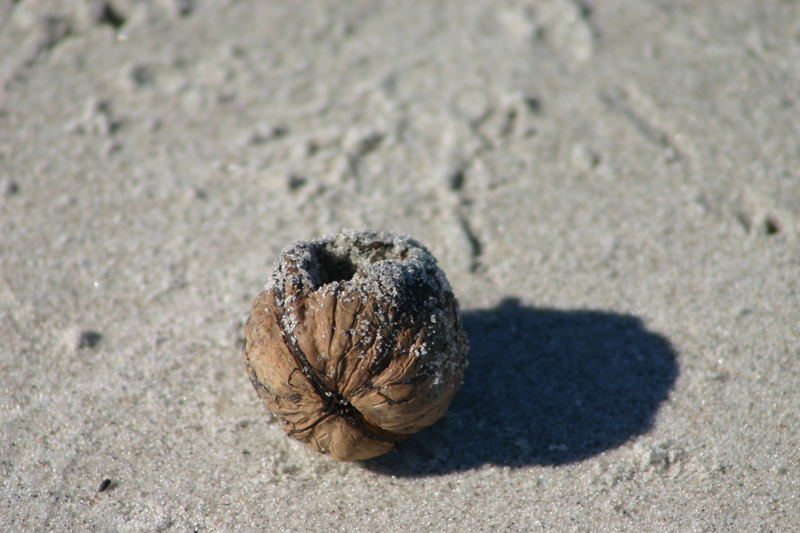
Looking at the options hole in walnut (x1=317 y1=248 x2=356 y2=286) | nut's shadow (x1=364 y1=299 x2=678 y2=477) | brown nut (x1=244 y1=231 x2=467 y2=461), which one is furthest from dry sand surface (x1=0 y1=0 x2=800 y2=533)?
hole in walnut (x1=317 y1=248 x2=356 y2=286)

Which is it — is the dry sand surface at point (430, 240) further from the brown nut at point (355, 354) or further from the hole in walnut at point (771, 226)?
the brown nut at point (355, 354)

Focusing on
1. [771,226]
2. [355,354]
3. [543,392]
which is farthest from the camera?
[771,226]

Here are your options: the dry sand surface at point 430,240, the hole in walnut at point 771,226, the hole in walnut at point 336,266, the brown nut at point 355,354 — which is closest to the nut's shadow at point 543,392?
the dry sand surface at point 430,240

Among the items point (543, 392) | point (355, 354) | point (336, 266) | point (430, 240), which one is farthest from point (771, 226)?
point (355, 354)

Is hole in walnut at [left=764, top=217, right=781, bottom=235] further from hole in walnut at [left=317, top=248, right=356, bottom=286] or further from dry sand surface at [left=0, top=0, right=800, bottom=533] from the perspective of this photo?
hole in walnut at [left=317, top=248, right=356, bottom=286]

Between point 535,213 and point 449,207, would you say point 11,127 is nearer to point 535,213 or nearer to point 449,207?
point 449,207

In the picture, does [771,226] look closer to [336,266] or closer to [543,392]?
[543,392]

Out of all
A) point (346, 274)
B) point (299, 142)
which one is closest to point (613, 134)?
point (299, 142)

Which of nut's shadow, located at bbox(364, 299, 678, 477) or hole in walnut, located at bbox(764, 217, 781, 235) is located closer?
nut's shadow, located at bbox(364, 299, 678, 477)
